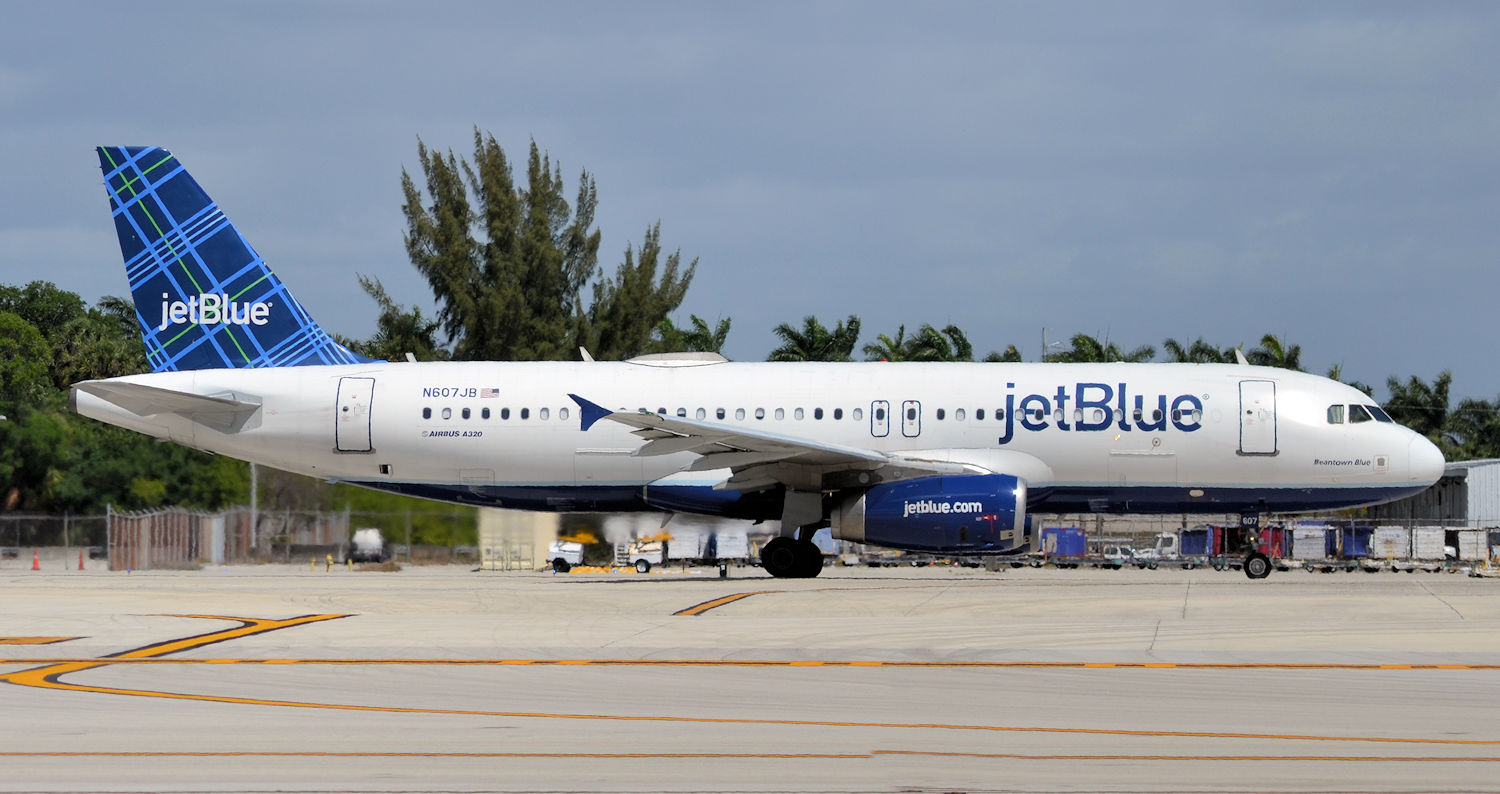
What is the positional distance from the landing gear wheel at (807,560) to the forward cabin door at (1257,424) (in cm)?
673

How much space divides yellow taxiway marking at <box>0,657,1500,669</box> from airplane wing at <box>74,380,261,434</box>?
497 inches

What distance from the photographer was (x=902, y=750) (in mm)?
8484

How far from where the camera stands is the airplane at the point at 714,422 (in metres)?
24.6

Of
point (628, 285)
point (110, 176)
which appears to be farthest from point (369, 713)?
point (628, 285)

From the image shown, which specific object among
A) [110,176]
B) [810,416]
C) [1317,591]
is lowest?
[1317,591]

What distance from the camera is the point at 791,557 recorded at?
24719 millimetres

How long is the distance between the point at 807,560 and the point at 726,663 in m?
12.1

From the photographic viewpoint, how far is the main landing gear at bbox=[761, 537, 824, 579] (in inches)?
973

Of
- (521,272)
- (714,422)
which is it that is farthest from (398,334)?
(714,422)

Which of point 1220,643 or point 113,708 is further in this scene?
point 1220,643

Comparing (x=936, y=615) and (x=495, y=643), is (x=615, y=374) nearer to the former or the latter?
(x=936, y=615)

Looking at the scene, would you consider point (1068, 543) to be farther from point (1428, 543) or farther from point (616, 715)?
point (616, 715)

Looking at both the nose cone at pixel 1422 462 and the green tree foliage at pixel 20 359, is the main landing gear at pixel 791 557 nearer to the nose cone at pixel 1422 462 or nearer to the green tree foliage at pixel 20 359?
the nose cone at pixel 1422 462

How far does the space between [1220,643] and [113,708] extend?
9123mm
